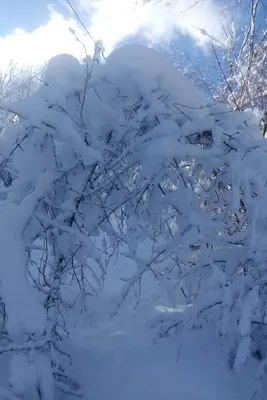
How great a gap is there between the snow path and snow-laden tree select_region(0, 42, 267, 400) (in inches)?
13.8

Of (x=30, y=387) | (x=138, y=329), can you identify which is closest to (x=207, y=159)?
(x=30, y=387)

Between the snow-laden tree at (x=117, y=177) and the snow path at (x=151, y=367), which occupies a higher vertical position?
the snow-laden tree at (x=117, y=177)

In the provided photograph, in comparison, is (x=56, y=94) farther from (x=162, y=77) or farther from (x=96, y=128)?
(x=162, y=77)

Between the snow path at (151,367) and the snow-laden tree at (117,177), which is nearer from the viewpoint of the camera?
the snow-laden tree at (117,177)

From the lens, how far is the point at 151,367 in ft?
10.1

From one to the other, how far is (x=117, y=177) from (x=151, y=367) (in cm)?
150

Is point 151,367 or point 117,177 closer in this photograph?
point 117,177

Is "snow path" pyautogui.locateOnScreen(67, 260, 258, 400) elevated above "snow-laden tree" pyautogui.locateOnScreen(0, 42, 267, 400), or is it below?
below

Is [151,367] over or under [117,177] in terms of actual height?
under

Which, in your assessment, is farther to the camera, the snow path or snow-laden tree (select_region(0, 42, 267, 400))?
the snow path

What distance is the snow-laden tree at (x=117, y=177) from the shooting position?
2.23 metres

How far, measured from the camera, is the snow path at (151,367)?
112 inches

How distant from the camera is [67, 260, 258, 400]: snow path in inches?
112

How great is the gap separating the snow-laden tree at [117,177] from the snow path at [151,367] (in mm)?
351
